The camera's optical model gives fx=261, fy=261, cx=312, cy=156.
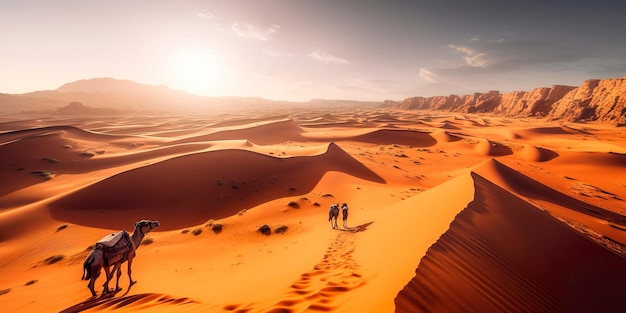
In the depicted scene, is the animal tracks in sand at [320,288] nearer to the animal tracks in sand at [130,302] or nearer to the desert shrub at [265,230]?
the animal tracks in sand at [130,302]

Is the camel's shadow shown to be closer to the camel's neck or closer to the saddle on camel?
the saddle on camel

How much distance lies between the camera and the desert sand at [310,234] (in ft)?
16.8

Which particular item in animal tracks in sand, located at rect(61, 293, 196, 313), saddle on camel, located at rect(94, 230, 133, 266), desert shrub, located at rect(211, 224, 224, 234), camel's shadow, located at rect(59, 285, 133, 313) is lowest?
desert shrub, located at rect(211, 224, 224, 234)

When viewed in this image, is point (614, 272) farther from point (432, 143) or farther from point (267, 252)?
point (432, 143)

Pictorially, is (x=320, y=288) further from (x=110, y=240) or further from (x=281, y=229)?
(x=281, y=229)

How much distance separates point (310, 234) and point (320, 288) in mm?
6745

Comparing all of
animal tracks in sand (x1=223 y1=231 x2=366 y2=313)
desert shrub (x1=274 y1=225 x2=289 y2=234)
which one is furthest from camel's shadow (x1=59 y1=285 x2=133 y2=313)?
desert shrub (x1=274 y1=225 x2=289 y2=234)

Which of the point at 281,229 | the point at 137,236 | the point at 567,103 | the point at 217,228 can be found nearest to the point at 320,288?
the point at 137,236

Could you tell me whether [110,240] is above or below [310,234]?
above

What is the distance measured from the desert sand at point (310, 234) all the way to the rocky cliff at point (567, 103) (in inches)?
3061

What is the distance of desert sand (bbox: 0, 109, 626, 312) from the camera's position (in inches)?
201

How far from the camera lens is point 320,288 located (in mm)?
5152

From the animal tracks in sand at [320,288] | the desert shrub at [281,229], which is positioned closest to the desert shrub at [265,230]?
the desert shrub at [281,229]

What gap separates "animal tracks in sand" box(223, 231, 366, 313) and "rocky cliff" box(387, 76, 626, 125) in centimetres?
10322
